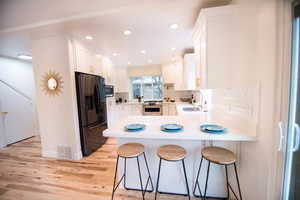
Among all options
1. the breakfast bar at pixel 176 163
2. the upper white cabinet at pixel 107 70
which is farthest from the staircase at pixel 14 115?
the breakfast bar at pixel 176 163

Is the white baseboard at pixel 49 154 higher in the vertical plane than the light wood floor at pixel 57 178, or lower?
higher

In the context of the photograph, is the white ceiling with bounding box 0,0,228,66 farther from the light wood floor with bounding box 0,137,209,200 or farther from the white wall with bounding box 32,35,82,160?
the light wood floor with bounding box 0,137,209,200

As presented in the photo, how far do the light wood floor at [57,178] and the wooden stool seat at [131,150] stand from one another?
0.71 meters

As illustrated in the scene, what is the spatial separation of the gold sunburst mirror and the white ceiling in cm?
78

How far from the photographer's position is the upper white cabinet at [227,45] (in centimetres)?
124

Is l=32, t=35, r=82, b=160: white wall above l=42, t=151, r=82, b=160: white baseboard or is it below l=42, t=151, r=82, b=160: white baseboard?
above

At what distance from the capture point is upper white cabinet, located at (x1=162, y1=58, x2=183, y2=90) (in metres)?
4.65

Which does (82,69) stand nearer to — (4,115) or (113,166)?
(113,166)

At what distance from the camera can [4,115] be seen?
131 inches

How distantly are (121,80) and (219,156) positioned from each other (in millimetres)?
4687

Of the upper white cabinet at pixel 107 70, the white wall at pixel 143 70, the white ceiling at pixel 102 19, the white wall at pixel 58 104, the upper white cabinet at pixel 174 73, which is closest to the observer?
the white ceiling at pixel 102 19

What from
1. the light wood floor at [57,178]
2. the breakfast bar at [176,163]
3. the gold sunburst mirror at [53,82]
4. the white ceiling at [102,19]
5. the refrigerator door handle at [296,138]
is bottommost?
the light wood floor at [57,178]

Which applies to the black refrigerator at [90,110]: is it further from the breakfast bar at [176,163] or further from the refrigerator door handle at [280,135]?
the refrigerator door handle at [280,135]

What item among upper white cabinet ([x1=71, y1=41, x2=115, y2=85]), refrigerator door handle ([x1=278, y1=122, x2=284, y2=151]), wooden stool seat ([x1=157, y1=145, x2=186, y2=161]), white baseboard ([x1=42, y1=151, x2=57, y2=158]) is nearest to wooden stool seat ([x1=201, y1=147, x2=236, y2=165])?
wooden stool seat ([x1=157, y1=145, x2=186, y2=161])
